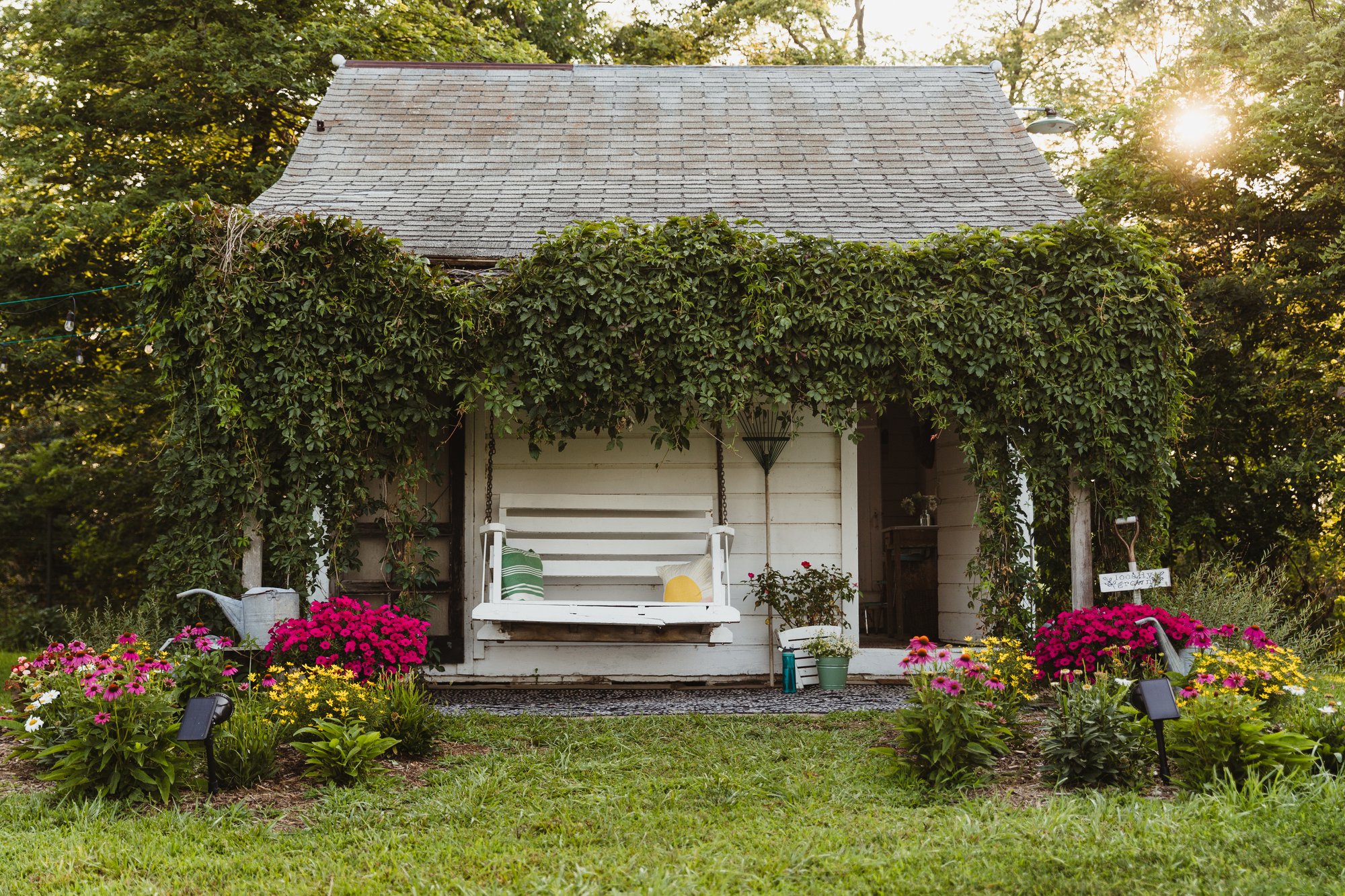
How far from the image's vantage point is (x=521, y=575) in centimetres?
660

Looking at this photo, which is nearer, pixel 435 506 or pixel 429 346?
pixel 429 346

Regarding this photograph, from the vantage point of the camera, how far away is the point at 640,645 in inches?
284

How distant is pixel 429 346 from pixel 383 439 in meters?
0.69

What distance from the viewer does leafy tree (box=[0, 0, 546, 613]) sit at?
10570mm

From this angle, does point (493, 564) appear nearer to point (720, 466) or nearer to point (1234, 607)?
point (720, 466)

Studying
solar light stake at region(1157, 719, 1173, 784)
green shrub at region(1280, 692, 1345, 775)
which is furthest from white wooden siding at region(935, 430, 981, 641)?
solar light stake at region(1157, 719, 1173, 784)

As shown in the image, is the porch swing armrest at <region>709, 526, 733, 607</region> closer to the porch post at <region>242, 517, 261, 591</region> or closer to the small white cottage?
the small white cottage

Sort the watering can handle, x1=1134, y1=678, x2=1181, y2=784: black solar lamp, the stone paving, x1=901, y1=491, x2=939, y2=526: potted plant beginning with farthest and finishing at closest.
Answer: x1=901, y1=491, x2=939, y2=526: potted plant, the stone paving, the watering can handle, x1=1134, y1=678, x2=1181, y2=784: black solar lamp

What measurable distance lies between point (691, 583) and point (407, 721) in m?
2.44

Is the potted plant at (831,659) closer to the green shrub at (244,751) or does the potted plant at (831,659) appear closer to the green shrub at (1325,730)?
the green shrub at (1325,730)

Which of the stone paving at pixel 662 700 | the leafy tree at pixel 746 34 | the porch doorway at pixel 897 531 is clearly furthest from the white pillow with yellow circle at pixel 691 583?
the leafy tree at pixel 746 34

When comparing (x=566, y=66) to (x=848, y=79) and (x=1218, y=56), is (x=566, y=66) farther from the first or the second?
(x=1218, y=56)

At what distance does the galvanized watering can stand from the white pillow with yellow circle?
2283 mm

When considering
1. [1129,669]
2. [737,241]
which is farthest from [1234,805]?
[737,241]
